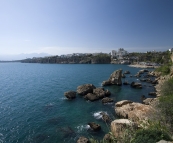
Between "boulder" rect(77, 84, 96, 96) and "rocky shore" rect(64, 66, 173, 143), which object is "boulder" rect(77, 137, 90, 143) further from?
"boulder" rect(77, 84, 96, 96)

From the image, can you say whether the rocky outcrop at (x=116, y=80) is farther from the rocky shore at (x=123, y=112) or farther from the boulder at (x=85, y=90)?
the boulder at (x=85, y=90)

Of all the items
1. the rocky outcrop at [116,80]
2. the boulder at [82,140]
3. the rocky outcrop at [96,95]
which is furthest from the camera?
the rocky outcrop at [116,80]

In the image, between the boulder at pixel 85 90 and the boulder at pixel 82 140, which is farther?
the boulder at pixel 85 90

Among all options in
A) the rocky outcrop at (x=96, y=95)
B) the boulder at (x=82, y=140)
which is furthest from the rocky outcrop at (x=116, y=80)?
the boulder at (x=82, y=140)

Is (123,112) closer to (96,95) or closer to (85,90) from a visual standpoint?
(96,95)

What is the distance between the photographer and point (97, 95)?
1467 inches

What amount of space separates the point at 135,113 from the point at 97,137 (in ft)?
28.1

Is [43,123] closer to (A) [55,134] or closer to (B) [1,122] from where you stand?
(A) [55,134]

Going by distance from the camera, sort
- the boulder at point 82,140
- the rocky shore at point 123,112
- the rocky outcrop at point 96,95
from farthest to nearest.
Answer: the rocky outcrop at point 96,95 → the boulder at point 82,140 → the rocky shore at point 123,112

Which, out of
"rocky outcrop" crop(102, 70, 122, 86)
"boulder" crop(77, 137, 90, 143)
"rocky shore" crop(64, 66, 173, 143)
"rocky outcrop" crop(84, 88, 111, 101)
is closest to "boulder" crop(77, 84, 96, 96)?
"rocky shore" crop(64, 66, 173, 143)

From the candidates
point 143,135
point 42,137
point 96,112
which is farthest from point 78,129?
point 143,135

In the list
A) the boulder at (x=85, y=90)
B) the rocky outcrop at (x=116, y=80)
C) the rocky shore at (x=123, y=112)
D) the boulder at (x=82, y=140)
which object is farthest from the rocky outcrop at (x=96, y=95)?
the boulder at (x=82, y=140)

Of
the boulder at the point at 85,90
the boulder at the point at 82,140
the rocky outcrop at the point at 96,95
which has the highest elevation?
the boulder at the point at 85,90

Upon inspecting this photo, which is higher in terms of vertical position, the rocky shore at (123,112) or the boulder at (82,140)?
the rocky shore at (123,112)
